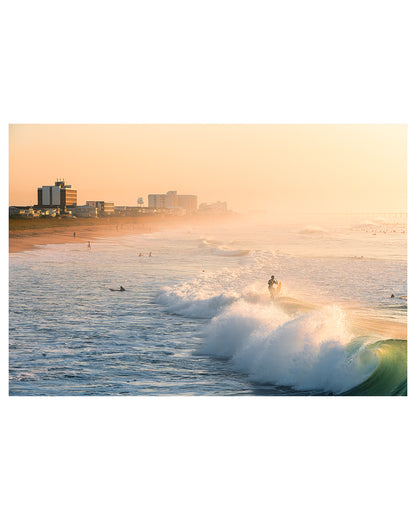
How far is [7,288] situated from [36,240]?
777 mm

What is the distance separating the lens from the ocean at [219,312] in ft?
22.9

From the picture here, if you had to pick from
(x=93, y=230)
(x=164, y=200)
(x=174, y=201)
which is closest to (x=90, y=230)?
(x=93, y=230)

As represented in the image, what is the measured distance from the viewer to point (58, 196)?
793 cm

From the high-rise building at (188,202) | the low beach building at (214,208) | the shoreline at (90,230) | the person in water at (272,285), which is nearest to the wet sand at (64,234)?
the shoreline at (90,230)

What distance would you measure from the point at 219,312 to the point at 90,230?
1.98 m

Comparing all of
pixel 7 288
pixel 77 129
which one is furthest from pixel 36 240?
pixel 77 129

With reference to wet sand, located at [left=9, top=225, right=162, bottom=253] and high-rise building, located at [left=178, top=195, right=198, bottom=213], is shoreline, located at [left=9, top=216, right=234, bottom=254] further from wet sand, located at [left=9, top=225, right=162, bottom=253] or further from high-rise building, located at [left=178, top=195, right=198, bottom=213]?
high-rise building, located at [left=178, top=195, right=198, bottom=213]

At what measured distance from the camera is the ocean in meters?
6.98

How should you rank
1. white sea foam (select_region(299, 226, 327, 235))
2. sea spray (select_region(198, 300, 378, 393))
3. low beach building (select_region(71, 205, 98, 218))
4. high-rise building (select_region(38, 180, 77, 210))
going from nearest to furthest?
sea spray (select_region(198, 300, 378, 393)) < high-rise building (select_region(38, 180, 77, 210)) < white sea foam (select_region(299, 226, 327, 235)) < low beach building (select_region(71, 205, 98, 218))

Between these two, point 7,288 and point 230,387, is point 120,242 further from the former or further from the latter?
point 230,387

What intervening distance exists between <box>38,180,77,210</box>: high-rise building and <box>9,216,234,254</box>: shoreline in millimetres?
308

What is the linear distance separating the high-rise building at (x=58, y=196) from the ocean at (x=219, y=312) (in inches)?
23.2

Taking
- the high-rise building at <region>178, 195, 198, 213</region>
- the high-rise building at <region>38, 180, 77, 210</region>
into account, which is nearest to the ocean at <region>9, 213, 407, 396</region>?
the high-rise building at <region>178, 195, 198, 213</region>
